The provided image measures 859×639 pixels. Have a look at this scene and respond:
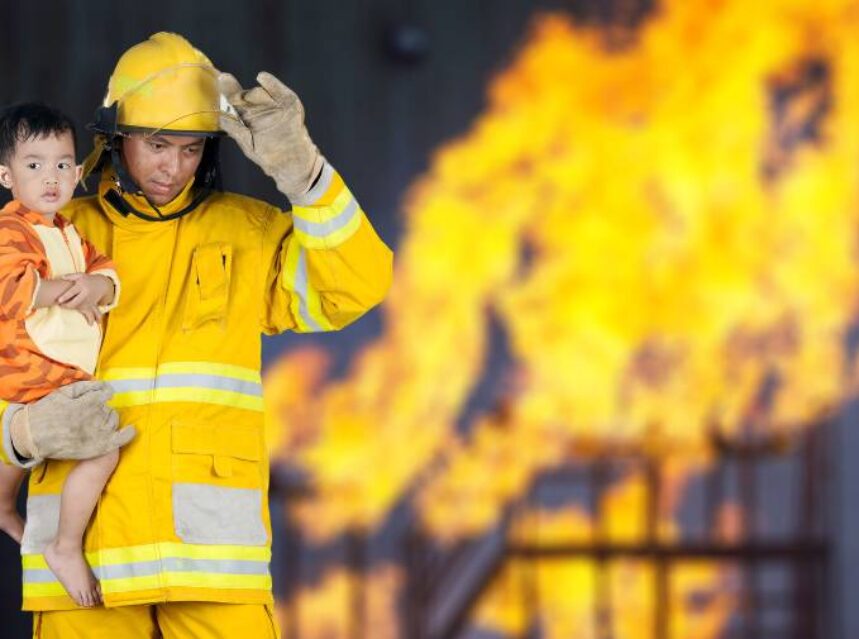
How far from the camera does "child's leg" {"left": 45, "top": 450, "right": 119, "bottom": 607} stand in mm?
1551

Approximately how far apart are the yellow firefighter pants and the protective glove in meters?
0.18

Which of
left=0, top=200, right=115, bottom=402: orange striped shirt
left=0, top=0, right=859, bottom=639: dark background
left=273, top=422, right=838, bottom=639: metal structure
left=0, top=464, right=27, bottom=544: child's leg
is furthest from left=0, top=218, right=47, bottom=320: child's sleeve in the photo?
left=273, top=422, right=838, bottom=639: metal structure

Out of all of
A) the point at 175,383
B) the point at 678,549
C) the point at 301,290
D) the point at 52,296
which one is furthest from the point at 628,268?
the point at 52,296

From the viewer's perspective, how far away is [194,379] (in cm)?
160

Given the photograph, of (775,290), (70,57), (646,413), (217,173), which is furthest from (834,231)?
(217,173)

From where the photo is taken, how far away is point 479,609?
18.8ft

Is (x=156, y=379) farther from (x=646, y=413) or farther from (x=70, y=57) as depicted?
(x=646, y=413)

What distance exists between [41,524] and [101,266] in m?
0.28

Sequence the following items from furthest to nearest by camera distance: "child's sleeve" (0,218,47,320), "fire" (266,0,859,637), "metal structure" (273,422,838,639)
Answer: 1. "fire" (266,0,859,637)
2. "metal structure" (273,422,838,639)
3. "child's sleeve" (0,218,47,320)

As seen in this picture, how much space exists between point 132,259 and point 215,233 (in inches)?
3.6

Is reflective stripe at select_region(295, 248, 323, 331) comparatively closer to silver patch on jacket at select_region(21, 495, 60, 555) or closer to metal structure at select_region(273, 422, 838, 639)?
silver patch on jacket at select_region(21, 495, 60, 555)

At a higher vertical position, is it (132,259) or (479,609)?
(132,259)

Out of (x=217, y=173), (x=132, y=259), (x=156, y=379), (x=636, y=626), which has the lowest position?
(x=636, y=626)

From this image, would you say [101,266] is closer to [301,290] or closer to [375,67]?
[301,290]
